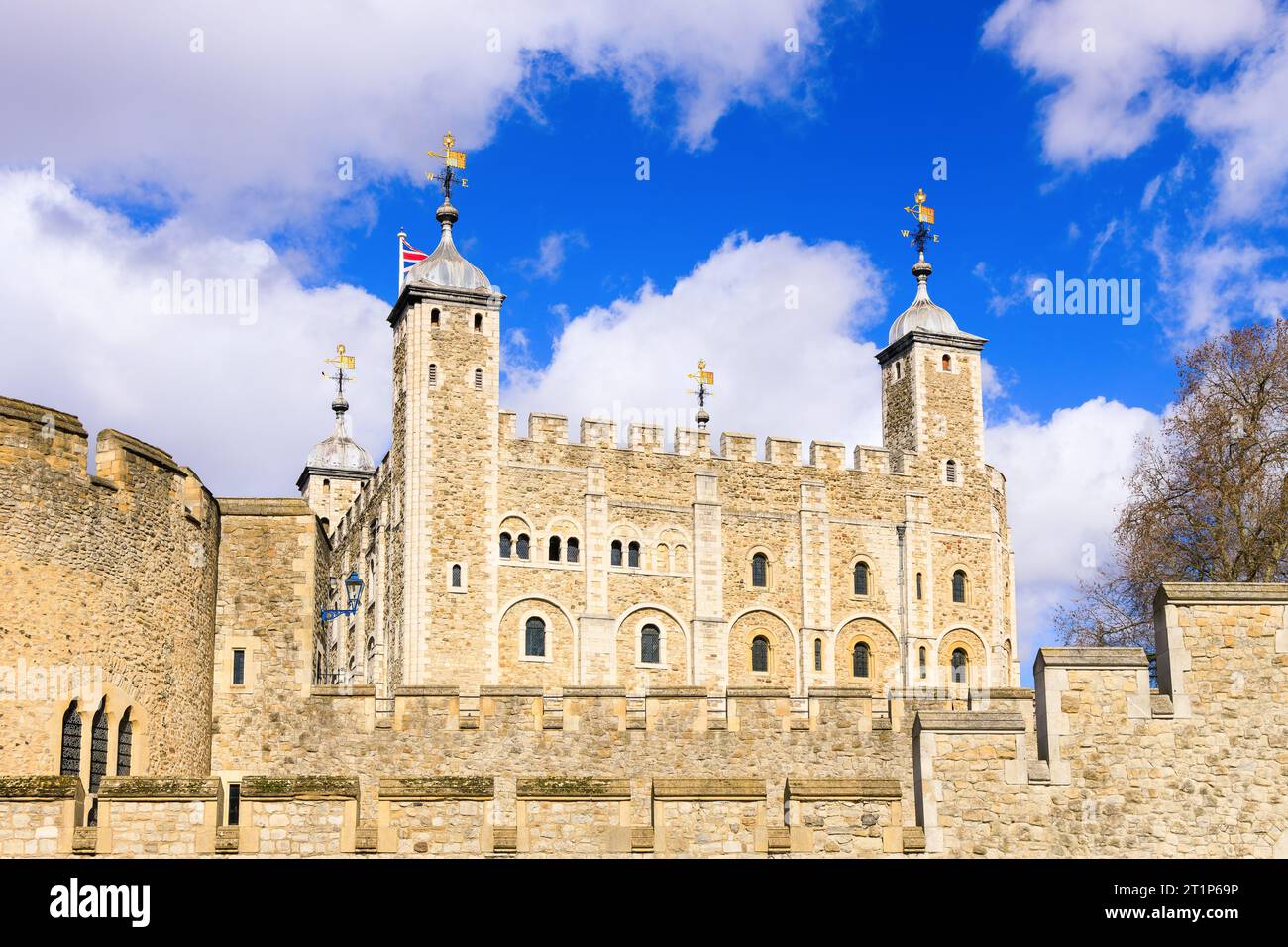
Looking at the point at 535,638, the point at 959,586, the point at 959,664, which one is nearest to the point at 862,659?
the point at 959,664

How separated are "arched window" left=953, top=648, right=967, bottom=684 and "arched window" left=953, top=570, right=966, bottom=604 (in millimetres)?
1586

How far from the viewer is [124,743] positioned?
51.0 feet

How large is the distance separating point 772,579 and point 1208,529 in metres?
19.7

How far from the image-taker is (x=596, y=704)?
1944cm

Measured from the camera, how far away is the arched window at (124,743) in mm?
15406

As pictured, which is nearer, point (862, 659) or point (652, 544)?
point (652, 544)

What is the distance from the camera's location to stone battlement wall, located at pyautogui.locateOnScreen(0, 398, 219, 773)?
572 inches

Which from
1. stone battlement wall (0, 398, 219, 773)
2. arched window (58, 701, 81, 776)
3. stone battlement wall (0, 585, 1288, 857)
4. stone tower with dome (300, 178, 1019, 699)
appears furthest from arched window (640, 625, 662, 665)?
arched window (58, 701, 81, 776)

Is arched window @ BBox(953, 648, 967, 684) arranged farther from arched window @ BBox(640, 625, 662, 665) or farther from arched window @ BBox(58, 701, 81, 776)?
arched window @ BBox(58, 701, 81, 776)

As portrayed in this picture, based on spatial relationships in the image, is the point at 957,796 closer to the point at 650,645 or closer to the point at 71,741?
the point at 71,741
